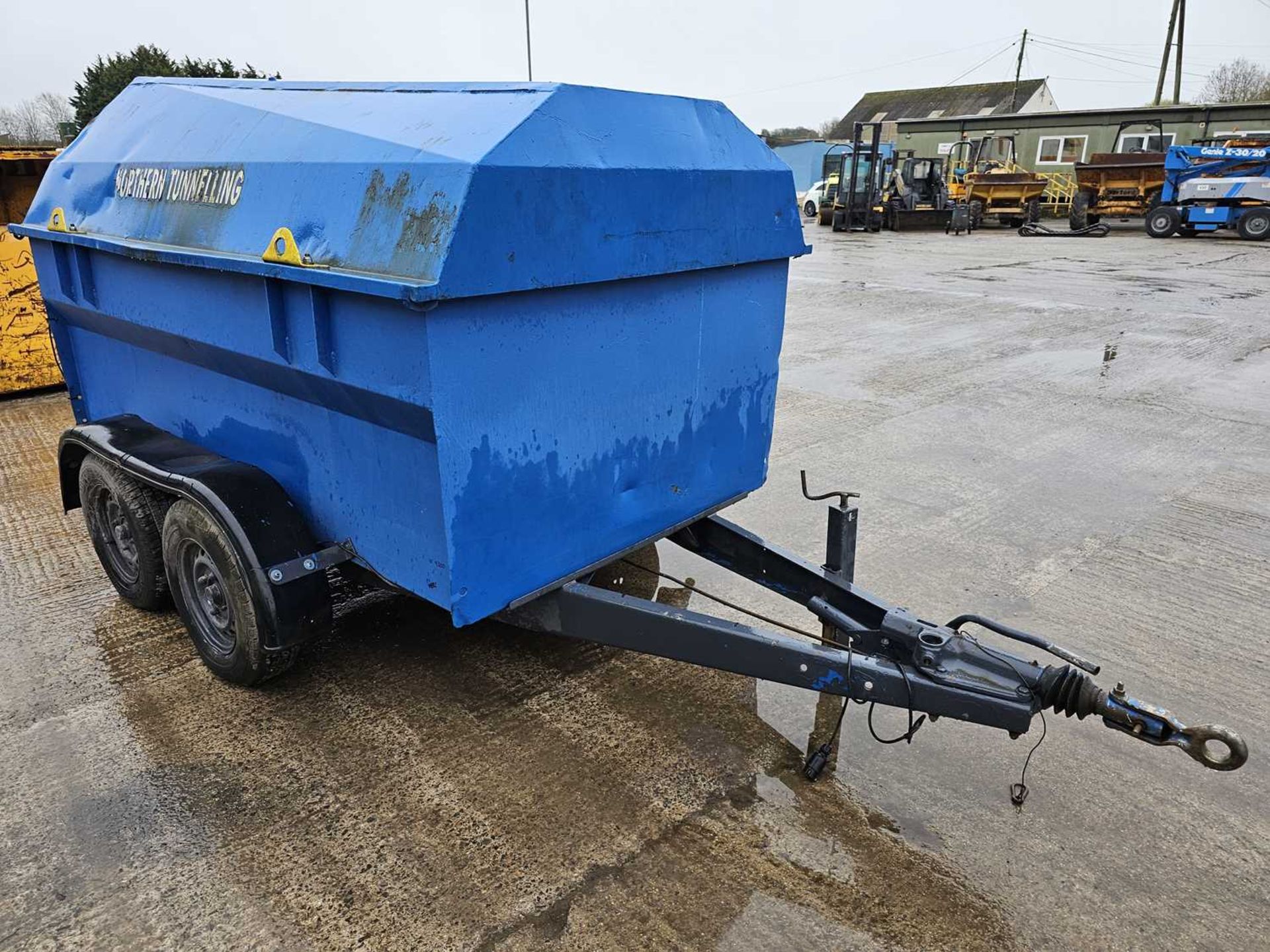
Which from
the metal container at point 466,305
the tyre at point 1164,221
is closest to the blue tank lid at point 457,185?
the metal container at point 466,305

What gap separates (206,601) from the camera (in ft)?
10.8

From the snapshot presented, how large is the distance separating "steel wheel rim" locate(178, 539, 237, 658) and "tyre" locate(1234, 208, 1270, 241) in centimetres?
2376

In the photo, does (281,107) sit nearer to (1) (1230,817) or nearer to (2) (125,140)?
(2) (125,140)

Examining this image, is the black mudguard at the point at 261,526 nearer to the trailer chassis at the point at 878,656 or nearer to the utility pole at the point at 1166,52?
the trailer chassis at the point at 878,656

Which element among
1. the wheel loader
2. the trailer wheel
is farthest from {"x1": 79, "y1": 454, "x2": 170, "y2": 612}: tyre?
the wheel loader

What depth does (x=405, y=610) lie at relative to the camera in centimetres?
388

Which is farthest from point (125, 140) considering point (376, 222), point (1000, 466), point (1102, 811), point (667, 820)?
point (1000, 466)

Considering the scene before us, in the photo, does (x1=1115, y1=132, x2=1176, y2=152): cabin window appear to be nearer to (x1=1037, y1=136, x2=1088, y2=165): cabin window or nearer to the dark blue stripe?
(x1=1037, y1=136, x2=1088, y2=165): cabin window

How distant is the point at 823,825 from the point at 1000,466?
3.78m

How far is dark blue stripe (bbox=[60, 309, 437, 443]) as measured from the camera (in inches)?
95.3

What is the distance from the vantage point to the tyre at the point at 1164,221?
21594mm

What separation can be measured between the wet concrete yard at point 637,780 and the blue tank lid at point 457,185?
1.54 metres

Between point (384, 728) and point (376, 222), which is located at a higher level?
point (376, 222)

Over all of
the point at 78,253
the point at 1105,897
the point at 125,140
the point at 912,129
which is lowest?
the point at 1105,897
